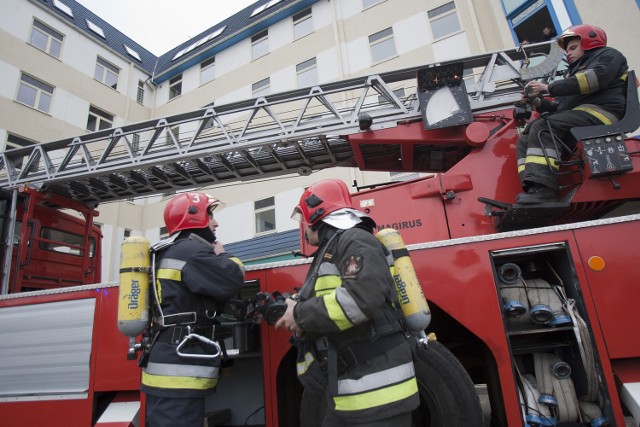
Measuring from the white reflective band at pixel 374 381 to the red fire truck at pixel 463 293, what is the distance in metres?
0.65

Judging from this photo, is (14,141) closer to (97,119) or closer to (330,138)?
(97,119)

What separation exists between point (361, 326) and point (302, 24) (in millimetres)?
15073

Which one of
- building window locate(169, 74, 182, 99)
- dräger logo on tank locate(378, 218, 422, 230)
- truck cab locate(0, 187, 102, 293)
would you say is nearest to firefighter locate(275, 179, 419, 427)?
dräger logo on tank locate(378, 218, 422, 230)

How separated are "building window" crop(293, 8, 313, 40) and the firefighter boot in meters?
13.4

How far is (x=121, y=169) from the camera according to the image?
18.2ft

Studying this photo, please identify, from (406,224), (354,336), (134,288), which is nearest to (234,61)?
(406,224)

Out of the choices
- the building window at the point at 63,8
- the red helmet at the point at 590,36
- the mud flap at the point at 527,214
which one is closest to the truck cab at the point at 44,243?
the mud flap at the point at 527,214

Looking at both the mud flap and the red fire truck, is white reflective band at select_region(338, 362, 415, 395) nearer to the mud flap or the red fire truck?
the red fire truck

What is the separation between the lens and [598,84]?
2695 millimetres

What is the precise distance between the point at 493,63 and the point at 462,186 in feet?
6.55

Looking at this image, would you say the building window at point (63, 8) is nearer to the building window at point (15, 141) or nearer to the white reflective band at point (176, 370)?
the building window at point (15, 141)

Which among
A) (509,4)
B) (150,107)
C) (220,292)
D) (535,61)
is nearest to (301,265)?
(220,292)

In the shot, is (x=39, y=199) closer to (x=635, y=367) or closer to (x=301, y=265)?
(x=301, y=265)

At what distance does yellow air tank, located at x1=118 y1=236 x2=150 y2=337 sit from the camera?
2.24 m
